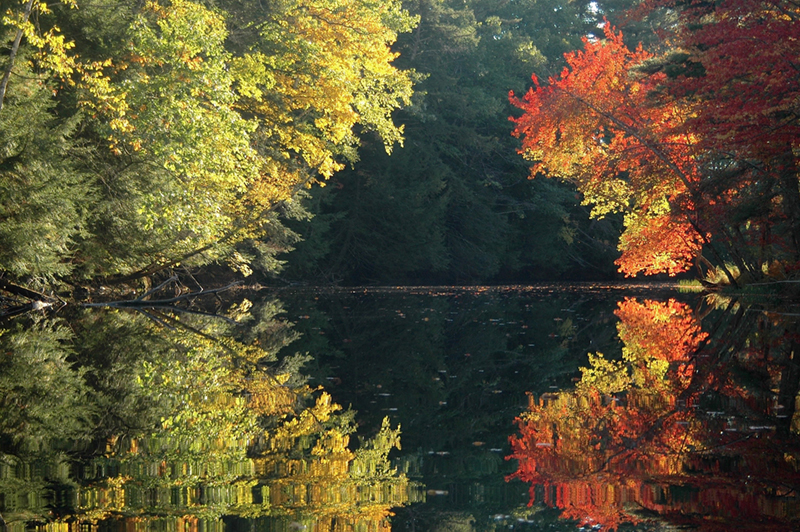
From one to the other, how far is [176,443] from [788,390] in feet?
18.7

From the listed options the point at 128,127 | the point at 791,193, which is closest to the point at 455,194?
the point at 791,193

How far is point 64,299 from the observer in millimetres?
16484

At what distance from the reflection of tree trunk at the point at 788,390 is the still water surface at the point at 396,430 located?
0.04m

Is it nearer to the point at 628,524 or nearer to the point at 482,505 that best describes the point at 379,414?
the point at 482,505

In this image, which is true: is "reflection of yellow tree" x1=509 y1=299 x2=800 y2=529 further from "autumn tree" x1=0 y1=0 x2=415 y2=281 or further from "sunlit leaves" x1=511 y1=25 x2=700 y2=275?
"sunlit leaves" x1=511 y1=25 x2=700 y2=275

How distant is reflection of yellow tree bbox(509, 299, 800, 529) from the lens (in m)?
4.32

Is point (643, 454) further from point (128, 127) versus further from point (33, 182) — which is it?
point (128, 127)

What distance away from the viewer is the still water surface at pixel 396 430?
4207 mm

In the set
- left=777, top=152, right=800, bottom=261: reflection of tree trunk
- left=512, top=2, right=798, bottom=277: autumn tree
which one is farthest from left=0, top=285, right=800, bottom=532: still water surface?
left=512, top=2, right=798, bottom=277: autumn tree

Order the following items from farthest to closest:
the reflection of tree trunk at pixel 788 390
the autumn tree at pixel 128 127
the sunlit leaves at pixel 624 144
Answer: the sunlit leaves at pixel 624 144 < the autumn tree at pixel 128 127 < the reflection of tree trunk at pixel 788 390

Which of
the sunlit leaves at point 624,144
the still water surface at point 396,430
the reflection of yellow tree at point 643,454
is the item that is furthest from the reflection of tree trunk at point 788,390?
the sunlit leaves at point 624,144

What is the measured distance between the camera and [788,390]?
7711 mm

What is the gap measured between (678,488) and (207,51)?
13.8 metres

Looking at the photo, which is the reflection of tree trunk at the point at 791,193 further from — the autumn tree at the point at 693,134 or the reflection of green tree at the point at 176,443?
the reflection of green tree at the point at 176,443
